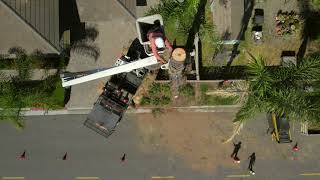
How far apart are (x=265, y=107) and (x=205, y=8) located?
8413 mm

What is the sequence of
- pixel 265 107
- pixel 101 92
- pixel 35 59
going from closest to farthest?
pixel 265 107
pixel 35 59
pixel 101 92

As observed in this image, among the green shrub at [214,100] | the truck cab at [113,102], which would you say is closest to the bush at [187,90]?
the green shrub at [214,100]

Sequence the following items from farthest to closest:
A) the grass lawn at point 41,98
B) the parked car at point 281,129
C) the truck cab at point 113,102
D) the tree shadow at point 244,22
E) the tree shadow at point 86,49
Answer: the tree shadow at point 244,22 < the tree shadow at point 86,49 < the parked car at point 281,129 < the truck cab at point 113,102 < the grass lawn at point 41,98

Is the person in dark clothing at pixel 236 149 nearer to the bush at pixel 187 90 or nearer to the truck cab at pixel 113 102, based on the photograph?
the bush at pixel 187 90

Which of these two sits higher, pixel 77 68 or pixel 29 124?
pixel 77 68

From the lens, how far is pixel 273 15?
100 feet

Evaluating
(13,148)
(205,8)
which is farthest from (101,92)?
(205,8)

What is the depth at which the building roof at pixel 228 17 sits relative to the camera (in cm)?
2941

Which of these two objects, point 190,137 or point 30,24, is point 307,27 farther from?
point 30,24

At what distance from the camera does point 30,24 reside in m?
25.9

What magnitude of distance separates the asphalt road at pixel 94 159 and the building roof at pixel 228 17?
7338 millimetres

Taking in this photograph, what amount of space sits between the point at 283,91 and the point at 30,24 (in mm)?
14796

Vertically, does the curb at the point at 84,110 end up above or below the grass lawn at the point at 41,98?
below

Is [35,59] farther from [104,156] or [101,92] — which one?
[104,156]
